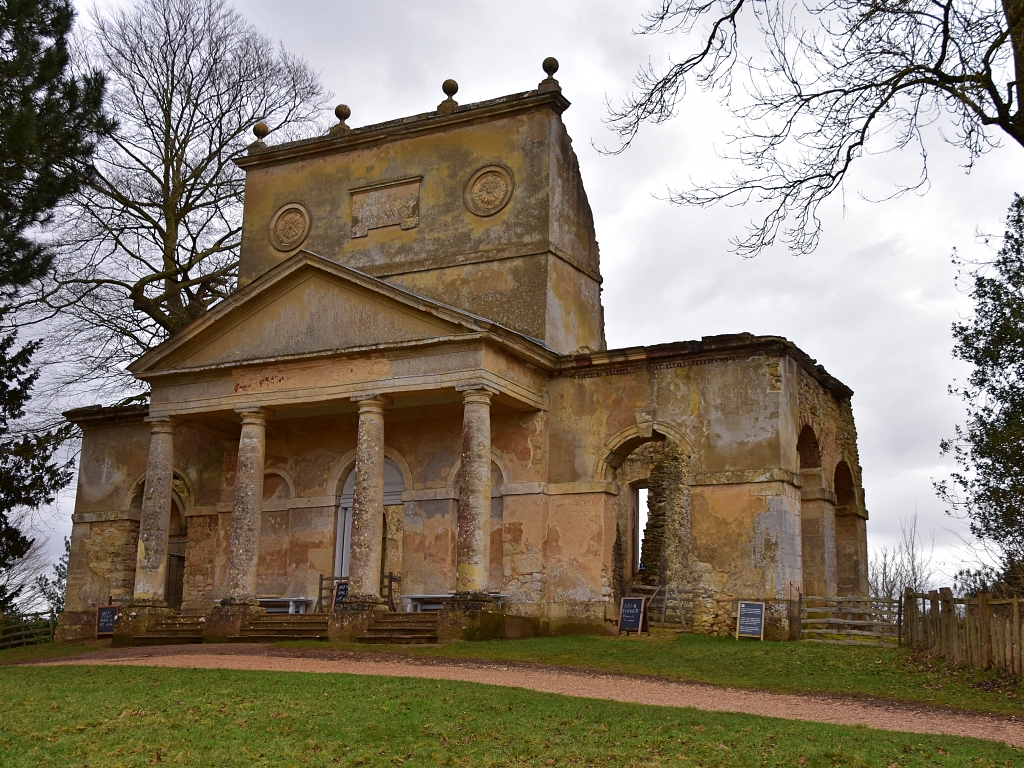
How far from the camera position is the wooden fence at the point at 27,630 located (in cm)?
2805

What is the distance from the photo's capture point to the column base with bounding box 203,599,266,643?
21.9m

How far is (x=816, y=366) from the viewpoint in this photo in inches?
940

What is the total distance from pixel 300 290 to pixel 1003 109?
15.3 m

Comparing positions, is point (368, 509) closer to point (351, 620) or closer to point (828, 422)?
point (351, 620)

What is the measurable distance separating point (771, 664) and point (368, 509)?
8172 millimetres

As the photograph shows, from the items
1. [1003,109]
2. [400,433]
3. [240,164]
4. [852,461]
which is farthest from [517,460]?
[1003,109]

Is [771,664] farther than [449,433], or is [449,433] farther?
[449,433]

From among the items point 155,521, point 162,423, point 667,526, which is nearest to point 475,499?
point 667,526

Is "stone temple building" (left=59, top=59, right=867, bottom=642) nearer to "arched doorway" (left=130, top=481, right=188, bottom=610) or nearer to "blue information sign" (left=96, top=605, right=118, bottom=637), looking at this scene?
"arched doorway" (left=130, top=481, right=188, bottom=610)

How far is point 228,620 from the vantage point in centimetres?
2203

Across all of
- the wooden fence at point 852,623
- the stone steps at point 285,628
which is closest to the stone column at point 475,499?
the stone steps at point 285,628

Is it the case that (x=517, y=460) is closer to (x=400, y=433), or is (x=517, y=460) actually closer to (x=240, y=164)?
(x=400, y=433)

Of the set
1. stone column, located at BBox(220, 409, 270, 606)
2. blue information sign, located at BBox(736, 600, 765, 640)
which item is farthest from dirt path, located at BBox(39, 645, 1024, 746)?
blue information sign, located at BBox(736, 600, 765, 640)

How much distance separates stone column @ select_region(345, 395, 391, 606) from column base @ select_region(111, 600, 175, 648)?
14.8 ft
